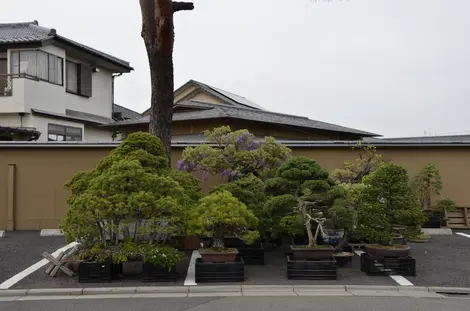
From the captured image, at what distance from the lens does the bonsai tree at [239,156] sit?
1046 centimetres

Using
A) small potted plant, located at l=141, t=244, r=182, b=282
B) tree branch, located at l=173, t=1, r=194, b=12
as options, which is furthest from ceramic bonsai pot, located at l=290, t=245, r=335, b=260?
tree branch, located at l=173, t=1, r=194, b=12

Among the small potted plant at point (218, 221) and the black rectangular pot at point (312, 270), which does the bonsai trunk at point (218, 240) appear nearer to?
the small potted plant at point (218, 221)

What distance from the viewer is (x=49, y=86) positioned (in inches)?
730

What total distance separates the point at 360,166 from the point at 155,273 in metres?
6.66

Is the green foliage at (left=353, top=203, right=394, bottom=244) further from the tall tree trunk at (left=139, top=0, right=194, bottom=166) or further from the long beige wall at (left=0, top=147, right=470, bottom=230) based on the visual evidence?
the long beige wall at (left=0, top=147, right=470, bottom=230)

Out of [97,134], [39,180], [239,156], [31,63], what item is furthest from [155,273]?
[97,134]

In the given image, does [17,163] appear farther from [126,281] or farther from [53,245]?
[126,281]

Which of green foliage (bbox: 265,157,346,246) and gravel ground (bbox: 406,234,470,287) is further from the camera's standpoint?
green foliage (bbox: 265,157,346,246)

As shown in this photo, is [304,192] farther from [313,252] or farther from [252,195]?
[252,195]

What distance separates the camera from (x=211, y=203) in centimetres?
755

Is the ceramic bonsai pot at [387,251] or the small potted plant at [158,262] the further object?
the ceramic bonsai pot at [387,251]

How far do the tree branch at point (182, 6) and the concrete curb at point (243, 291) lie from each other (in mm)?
6319

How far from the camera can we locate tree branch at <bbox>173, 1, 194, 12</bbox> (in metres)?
10.2

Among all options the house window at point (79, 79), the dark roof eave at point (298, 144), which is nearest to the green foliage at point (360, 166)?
the dark roof eave at point (298, 144)
